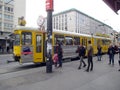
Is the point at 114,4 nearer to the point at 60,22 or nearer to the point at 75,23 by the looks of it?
the point at 75,23

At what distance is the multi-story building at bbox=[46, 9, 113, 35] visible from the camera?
111 meters

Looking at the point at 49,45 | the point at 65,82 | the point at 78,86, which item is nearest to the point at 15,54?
the point at 49,45

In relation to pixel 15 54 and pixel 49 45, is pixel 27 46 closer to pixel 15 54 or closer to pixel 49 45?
pixel 15 54

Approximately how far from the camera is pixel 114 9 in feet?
25.3

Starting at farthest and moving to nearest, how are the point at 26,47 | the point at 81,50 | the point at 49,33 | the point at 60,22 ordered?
the point at 60,22, the point at 26,47, the point at 81,50, the point at 49,33

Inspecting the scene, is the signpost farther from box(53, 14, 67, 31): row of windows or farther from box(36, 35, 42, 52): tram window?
box(53, 14, 67, 31): row of windows

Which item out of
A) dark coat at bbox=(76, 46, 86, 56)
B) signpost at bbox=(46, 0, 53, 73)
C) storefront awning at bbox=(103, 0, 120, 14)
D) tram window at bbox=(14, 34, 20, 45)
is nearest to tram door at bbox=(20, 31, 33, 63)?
tram window at bbox=(14, 34, 20, 45)

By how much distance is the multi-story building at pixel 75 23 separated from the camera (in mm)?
110681

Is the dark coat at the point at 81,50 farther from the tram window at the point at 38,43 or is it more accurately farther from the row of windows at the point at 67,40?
the row of windows at the point at 67,40

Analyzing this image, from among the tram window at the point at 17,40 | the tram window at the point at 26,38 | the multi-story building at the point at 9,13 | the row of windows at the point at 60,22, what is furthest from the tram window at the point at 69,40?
the row of windows at the point at 60,22

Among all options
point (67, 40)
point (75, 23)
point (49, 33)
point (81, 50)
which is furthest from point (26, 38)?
point (75, 23)

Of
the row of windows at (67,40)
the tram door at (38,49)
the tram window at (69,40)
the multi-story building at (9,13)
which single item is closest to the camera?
the tram door at (38,49)

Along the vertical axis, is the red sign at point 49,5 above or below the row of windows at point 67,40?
above

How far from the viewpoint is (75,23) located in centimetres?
10862
